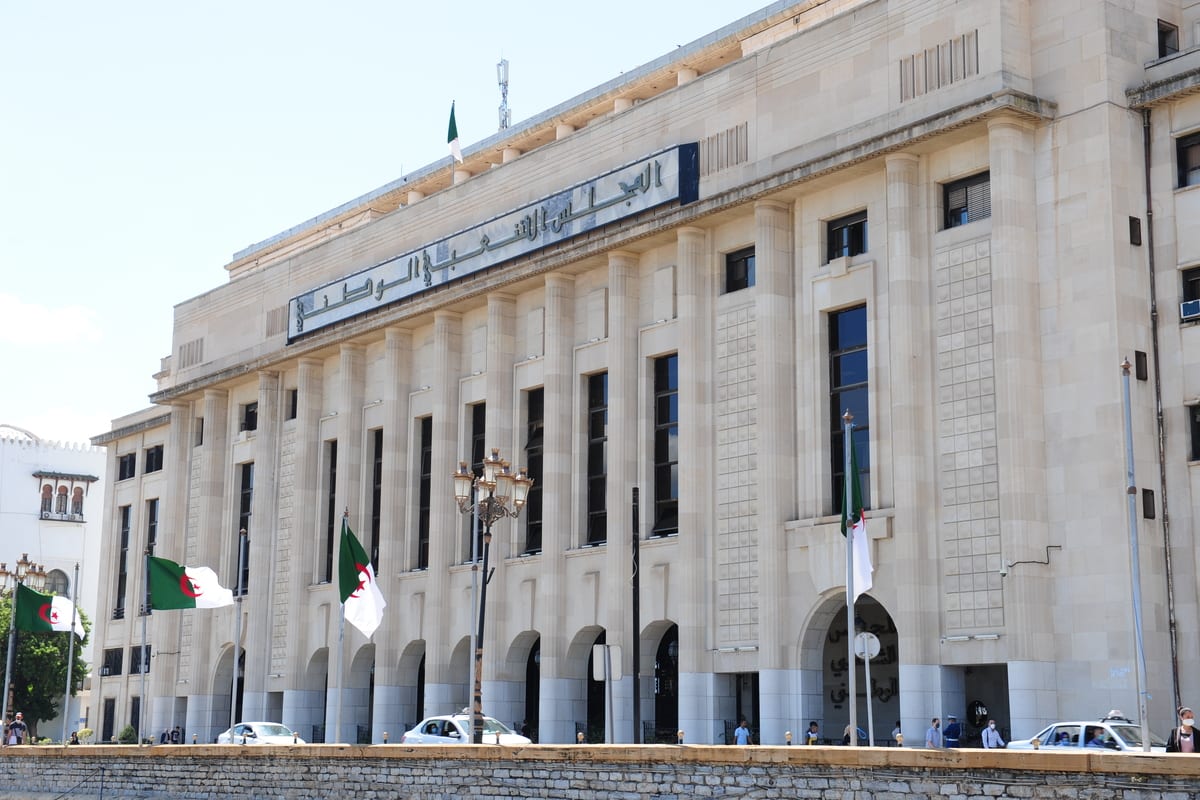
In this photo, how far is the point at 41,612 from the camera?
5194cm

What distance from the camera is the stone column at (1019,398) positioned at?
113 ft

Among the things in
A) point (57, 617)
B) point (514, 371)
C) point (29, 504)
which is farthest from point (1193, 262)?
point (29, 504)

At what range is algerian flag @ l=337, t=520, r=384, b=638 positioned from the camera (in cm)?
3816

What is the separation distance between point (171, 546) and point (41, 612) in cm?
1403

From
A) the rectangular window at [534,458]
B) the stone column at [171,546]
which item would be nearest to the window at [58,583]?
the stone column at [171,546]

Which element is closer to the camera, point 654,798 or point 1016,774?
point 1016,774

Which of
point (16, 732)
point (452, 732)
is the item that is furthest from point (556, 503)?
point (16, 732)

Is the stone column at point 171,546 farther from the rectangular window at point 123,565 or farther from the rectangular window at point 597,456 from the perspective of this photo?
the rectangular window at point 597,456

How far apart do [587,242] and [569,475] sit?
6.85 m

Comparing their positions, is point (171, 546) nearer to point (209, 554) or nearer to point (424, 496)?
point (209, 554)

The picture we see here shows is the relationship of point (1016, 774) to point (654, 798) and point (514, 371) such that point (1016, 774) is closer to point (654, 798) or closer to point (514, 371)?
point (654, 798)

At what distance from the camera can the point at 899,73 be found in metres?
39.1

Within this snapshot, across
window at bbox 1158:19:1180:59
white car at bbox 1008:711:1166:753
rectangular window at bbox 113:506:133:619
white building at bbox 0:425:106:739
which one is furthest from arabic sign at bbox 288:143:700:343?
white building at bbox 0:425:106:739

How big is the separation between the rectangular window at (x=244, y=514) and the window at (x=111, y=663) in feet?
39.3
